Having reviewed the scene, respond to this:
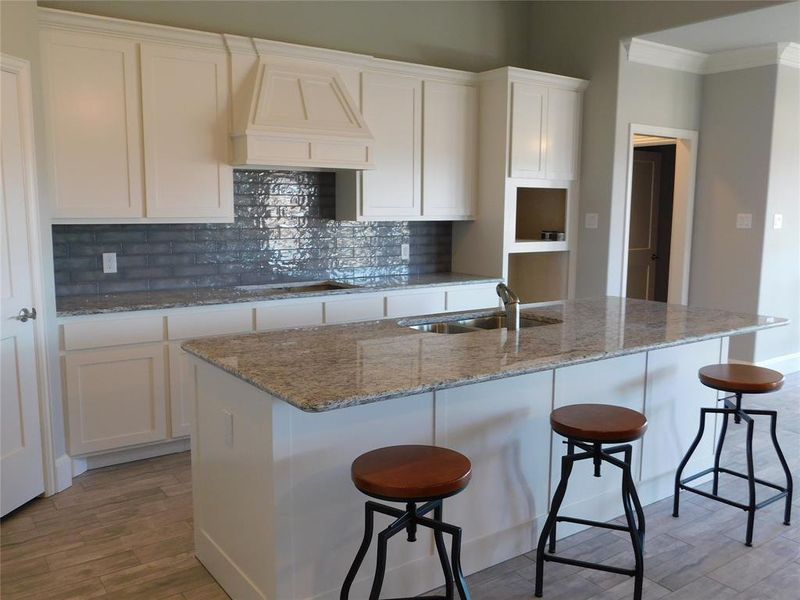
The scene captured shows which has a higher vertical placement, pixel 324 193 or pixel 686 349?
pixel 324 193

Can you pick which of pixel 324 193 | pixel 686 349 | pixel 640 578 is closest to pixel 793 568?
pixel 640 578

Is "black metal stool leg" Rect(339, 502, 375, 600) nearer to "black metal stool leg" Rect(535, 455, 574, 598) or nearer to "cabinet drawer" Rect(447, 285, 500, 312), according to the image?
"black metal stool leg" Rect(535, 455, 574, 598)

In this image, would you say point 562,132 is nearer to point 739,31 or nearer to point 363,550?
point 739,31

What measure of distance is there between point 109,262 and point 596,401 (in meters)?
2.88

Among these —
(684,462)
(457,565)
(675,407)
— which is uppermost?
(675,407)

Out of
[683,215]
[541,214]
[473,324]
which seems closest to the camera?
[473,324]

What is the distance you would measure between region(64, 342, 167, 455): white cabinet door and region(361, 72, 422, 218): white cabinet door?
1.82 meters

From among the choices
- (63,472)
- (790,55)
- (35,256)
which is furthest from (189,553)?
(790,55)

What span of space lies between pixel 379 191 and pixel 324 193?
415mm

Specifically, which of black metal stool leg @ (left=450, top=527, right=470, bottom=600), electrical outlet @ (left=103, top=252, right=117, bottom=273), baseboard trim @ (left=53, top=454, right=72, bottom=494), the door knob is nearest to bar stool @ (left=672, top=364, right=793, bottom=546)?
black metal stool leg @ (left=450, top=527, right=470, bottom=600)

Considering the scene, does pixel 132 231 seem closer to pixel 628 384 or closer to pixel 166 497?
pixel 166 497

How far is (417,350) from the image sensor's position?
8.52 feet

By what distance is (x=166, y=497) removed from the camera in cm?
339

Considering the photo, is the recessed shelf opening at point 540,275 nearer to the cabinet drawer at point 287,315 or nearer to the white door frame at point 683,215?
the white door frame at point 683,215
